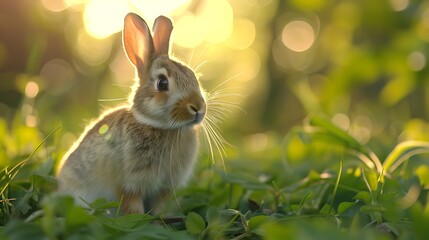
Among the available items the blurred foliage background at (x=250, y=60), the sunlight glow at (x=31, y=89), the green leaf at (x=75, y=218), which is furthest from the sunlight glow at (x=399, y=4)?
the green leaf at (x=75, y=218)

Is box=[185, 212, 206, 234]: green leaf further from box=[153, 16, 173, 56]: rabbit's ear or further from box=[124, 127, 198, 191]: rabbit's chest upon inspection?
box=[153, 16, 173, 56]: rabbit's ear

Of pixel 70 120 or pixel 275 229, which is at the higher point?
pixel 275 229

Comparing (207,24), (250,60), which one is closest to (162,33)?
(207,24)

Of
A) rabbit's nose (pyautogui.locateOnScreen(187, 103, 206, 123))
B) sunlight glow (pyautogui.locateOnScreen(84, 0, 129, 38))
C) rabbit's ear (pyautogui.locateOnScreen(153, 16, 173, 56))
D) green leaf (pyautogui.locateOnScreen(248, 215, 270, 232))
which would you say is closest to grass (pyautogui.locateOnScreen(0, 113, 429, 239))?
green leaf (pyautogui.locateOnScreen(248, 215, 270, 232))

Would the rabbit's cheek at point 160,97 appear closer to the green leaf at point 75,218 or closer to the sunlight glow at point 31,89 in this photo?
the sunlight glow at point 31,89

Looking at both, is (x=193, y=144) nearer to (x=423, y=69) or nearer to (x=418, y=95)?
(x=423, y=69)

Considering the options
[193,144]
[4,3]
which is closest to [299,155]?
[193,144]
